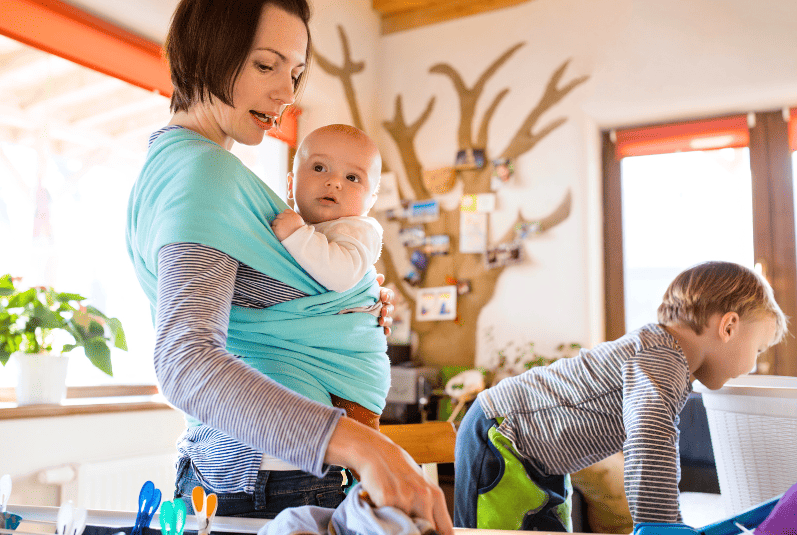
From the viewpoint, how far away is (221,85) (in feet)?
2.38

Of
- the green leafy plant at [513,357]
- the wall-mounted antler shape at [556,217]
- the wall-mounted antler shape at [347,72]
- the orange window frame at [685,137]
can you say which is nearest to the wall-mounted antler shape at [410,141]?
the wall-mounted antler shape at [347,72]

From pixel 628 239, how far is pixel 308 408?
10.6ft

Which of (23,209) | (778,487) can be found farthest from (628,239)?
(23,209)

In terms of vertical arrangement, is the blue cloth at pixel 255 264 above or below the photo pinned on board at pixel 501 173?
below

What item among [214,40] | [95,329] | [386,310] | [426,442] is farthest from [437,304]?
[214,40]

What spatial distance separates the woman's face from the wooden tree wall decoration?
107 inches

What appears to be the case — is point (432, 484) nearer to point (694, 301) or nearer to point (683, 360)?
point (683, 360)

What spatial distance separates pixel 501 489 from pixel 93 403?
152 centimetres

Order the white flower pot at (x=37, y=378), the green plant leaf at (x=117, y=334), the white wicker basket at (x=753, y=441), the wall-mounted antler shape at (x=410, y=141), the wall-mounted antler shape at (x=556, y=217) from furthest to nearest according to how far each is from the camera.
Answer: the wall-mounted antler shape at (x=410, y=141)
the wall-mounted antler shape at (x=556, y=217)
the green plant leaf at (x=117, y=334)
the white flower pot at (x=37, y=378)
the white wicker basket at (x=753, y=441)

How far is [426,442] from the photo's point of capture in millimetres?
1438

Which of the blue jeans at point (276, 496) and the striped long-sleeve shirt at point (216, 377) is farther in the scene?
the blue jeans at point (276, 496)

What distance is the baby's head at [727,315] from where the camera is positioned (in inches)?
56.8

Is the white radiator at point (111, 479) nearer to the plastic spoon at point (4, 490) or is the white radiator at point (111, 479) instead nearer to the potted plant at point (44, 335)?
the potted plant at point (44, 335)

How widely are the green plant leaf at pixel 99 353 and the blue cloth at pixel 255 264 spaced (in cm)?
149
